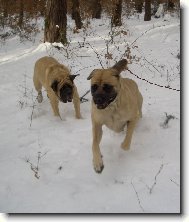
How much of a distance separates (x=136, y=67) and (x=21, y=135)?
4.13 meters

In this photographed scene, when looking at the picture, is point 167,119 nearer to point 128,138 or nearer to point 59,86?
point 128,138

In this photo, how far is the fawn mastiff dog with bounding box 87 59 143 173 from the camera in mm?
4914

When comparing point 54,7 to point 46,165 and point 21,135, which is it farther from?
point 46,165

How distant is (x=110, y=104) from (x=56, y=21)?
723 centimetres

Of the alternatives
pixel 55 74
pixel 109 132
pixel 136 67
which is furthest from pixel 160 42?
pixel 109 132

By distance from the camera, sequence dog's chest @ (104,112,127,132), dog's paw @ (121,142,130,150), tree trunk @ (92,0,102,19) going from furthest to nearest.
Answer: tree trunk @ (92,0,102,19) < dog's paw @ (121,142,130,150) < dog's chest @ (104,112,127,132)

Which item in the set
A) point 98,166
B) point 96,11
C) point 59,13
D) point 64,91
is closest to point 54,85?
point 64,91

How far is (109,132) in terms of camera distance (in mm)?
6281

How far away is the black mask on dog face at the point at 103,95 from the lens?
4832mm

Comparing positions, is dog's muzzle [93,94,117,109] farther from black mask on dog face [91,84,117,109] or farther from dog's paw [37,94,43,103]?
dog's paw [37,94,43,103]

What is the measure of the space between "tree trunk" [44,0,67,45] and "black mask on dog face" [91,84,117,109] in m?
7.12

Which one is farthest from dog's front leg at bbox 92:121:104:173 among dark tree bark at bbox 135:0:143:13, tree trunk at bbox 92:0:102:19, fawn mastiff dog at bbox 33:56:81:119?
dark tree bark at bbox 135:0:143:13

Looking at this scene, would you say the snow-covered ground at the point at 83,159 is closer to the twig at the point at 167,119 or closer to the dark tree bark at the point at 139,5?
the twig at the point at 167,119

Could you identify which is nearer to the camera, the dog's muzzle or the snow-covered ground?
the snow-covered ground
